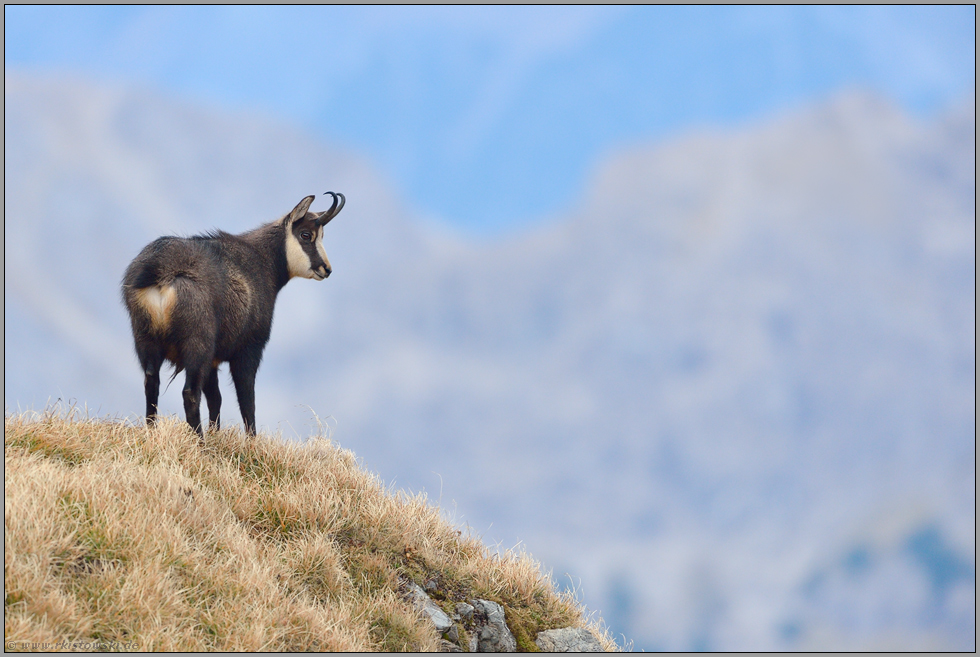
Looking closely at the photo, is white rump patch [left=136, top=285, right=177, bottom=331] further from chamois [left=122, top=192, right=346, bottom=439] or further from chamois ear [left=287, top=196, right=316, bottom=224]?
chamois ear [left=287, top=196, right=316, bottom=224]

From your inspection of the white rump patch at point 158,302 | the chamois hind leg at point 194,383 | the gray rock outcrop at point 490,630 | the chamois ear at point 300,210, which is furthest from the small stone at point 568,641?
the chamois ear at point 300,210

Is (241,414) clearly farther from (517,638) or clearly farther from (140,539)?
(517,638)

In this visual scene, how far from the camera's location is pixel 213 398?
8812 millimetres

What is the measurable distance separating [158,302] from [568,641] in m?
4.84

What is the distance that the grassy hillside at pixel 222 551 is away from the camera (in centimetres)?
586

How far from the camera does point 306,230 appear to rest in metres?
9.48

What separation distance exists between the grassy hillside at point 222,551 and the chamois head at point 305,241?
1891 millimetres

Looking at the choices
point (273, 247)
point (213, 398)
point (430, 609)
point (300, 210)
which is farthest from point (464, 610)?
point (300, 210)

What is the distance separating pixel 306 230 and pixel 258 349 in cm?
147

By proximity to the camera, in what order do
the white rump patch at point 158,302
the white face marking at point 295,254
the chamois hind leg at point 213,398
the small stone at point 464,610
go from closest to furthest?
the small stone at point 464,610 → the white rump patch at point 158,302 → the chamois hind leg at point 213,398 → the white face marking at point 295,254

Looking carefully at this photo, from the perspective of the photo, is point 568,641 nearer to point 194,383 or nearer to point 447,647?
point 447,647

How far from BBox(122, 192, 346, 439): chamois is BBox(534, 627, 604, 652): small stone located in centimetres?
362

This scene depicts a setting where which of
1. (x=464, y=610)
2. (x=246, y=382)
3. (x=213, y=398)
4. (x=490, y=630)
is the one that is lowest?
(x=490, y=630)

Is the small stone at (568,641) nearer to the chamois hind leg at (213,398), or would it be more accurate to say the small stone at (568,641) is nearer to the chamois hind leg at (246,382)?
the chamois hind leg at (246,382)
